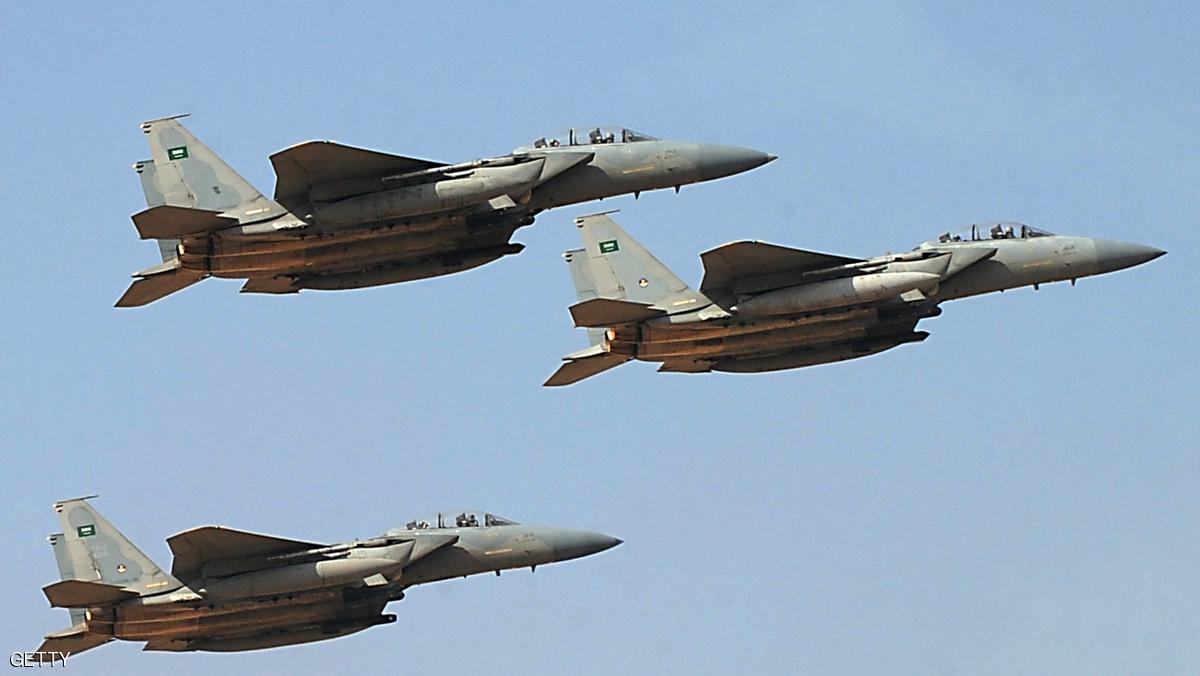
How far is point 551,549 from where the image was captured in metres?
46.8

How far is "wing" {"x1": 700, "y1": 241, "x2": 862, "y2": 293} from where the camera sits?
4488cm

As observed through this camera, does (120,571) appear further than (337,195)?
Yes

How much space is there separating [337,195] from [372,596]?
982cm

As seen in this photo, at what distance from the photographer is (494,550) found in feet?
153

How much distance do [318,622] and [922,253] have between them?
54.5 feet

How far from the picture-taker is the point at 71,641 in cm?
4691

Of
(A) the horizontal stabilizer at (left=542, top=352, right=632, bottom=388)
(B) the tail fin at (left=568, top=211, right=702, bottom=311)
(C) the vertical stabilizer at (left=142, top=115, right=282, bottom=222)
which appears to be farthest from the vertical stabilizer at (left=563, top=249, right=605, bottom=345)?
(C) the vertical stabilizer at (left=142, top=115, right=282, bottom=222)

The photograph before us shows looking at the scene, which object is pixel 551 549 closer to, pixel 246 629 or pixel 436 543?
pixel 436 543

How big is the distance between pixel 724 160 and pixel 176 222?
491 inches

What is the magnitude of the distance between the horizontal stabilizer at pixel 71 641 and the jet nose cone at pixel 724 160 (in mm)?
17776

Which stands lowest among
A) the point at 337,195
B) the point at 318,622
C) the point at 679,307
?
the point at 318,622

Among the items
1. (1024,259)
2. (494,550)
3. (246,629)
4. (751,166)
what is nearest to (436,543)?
(494,550)

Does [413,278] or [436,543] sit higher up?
[413,278]

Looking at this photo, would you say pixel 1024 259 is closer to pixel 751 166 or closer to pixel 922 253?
pixel 922 253
